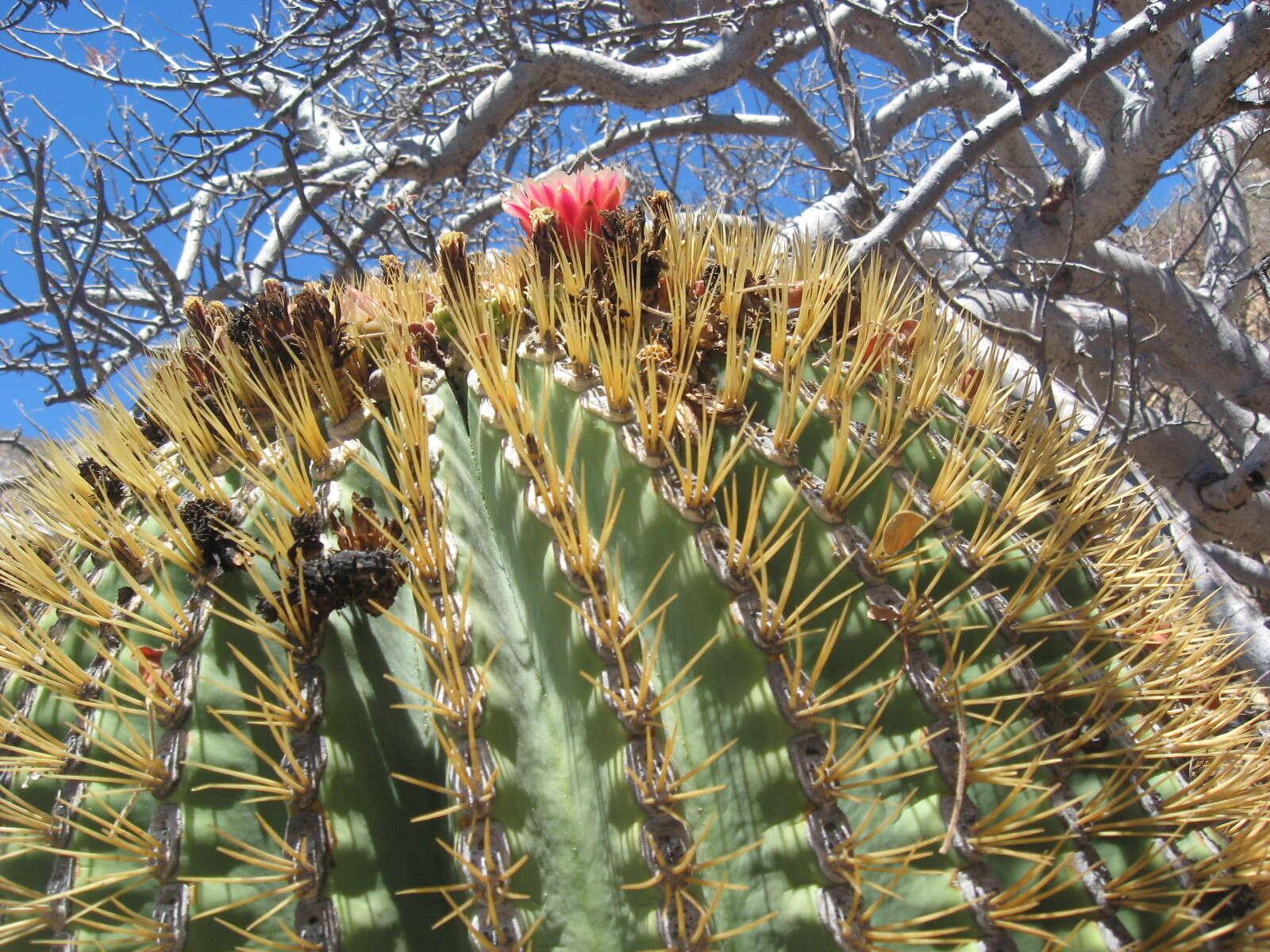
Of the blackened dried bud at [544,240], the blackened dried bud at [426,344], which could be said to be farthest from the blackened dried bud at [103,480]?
the blackened dried bud at [544,240]

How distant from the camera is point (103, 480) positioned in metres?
1.24

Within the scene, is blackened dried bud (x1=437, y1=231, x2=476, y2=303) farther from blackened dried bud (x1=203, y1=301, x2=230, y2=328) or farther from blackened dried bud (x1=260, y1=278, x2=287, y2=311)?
blackened dried bud (x1=203, y1=301, x2=230, y2=328)

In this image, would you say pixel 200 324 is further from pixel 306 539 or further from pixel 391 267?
pixel 306 539

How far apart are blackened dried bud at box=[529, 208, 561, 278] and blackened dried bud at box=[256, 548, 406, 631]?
1.65 feet

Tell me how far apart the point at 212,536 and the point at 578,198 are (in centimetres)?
73

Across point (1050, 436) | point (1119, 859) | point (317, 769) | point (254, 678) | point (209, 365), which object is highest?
point (209, 365)

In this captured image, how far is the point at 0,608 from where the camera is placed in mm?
1186

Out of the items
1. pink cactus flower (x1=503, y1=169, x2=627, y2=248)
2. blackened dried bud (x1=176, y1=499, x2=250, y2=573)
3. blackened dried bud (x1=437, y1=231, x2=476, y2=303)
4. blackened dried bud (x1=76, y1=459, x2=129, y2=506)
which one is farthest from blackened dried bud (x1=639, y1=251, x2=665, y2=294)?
blackened dried bud (x1=76, y1=459, x2=129, y2=506)

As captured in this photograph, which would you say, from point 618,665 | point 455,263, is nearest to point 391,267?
point 455,263

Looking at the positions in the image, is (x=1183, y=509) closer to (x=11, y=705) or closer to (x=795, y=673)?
(x=795, y=673)

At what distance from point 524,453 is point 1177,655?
834 mm

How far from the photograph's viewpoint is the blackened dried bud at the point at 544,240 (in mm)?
1306

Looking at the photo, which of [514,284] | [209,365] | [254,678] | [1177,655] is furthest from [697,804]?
[209,365]

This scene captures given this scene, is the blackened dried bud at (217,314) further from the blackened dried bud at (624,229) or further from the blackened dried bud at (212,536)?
the blackened dried bud at (624,229)
